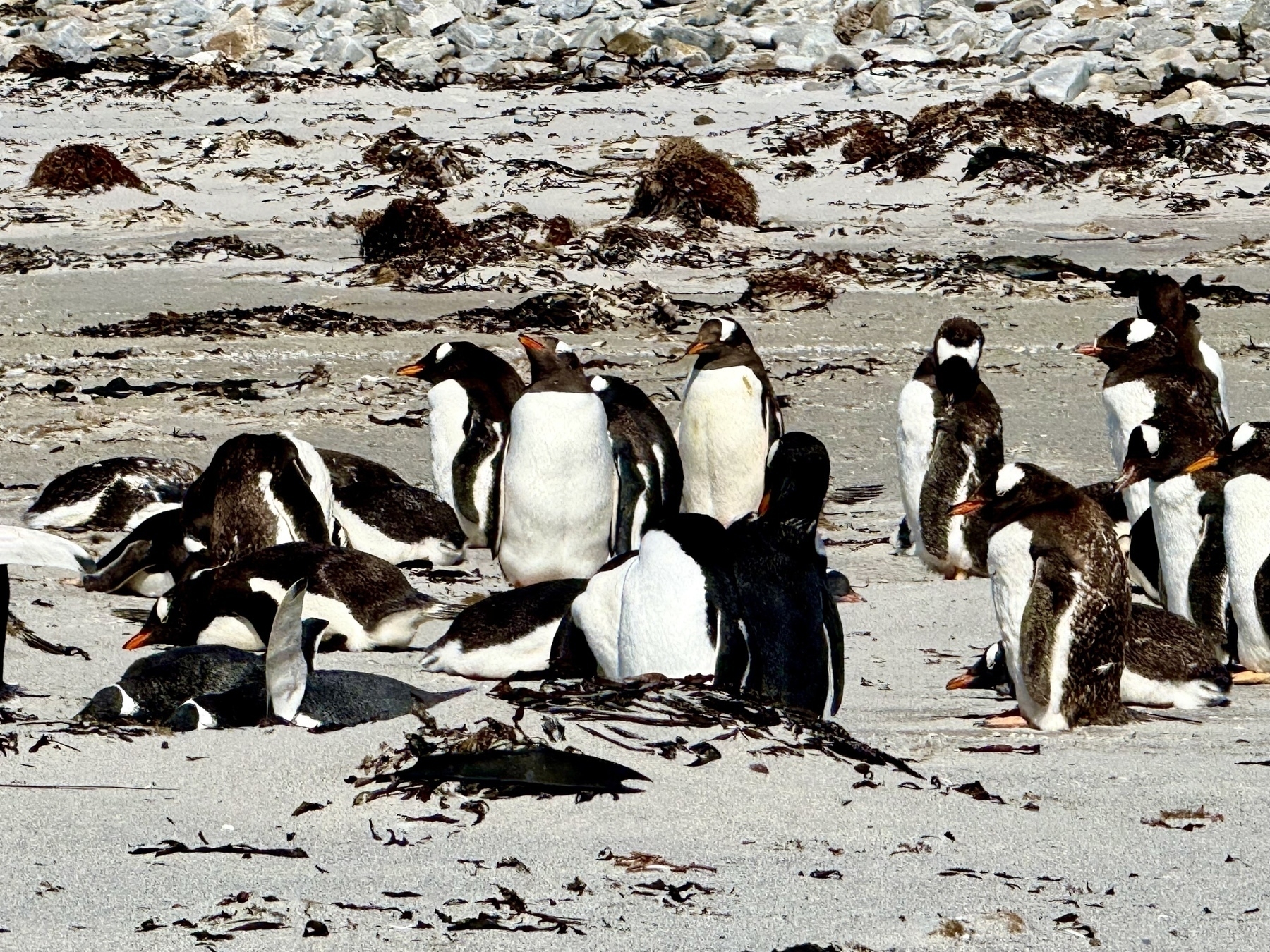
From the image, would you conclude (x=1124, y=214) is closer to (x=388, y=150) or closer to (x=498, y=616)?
(x=388, y=150)

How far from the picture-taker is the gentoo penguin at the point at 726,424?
26.3ft

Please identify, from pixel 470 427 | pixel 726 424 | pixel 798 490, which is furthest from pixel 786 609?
pixel 470 427

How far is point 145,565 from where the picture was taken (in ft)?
21.5

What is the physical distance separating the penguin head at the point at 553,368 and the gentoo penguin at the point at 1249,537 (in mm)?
2423

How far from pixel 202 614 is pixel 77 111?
14.9m

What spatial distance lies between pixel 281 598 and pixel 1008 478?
2.13 meters

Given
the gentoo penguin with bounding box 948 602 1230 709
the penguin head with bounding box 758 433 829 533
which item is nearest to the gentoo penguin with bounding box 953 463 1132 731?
the gentoo penguin with bounding box 948 602 1230 709

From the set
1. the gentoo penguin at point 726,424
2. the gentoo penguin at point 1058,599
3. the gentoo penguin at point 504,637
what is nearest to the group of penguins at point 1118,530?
the gentoo penguin at point 1058,599

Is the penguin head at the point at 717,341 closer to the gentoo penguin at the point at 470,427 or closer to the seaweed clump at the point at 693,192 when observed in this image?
the gentoo penguin at the point at 470,427

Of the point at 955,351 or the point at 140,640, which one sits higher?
the point at 955,351

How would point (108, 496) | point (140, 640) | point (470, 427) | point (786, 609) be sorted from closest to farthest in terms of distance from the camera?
point (786, 609) < point (140, 640) < point (108, 496) < point (470, 427)

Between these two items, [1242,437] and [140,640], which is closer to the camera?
[140,640]

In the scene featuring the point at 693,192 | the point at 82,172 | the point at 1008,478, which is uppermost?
the point at 82,172

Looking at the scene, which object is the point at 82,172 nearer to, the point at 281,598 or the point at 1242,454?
the point at 281,598
